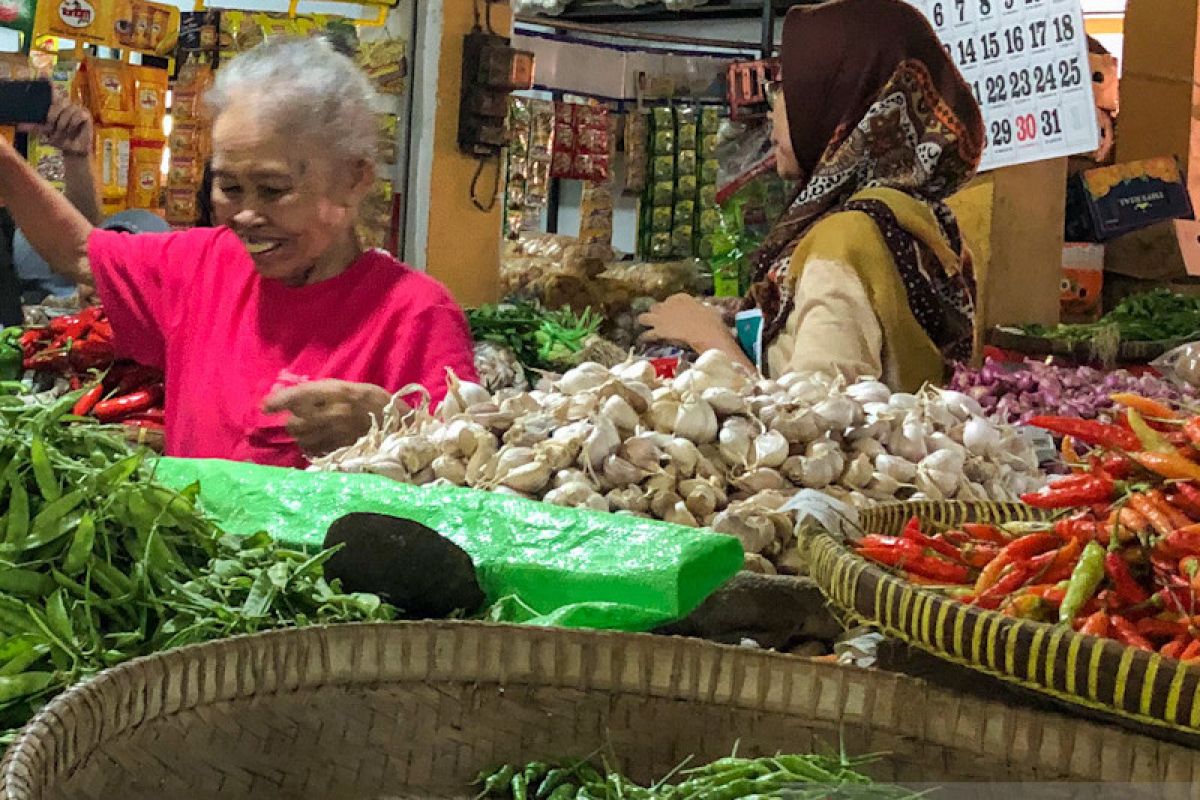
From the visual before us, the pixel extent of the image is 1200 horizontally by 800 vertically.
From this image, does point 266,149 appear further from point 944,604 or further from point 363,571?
point 944,604

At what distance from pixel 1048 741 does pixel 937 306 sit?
2.17m

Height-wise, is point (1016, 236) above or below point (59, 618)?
above

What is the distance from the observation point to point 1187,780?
1387mm

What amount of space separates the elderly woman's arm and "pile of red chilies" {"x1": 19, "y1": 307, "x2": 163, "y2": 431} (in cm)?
45

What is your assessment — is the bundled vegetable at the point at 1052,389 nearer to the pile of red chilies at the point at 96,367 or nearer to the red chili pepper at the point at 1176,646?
the pile of red chilies at the point at 96,367

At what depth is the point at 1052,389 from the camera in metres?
4.79

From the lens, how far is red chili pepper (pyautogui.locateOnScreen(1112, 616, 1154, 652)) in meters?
1.57

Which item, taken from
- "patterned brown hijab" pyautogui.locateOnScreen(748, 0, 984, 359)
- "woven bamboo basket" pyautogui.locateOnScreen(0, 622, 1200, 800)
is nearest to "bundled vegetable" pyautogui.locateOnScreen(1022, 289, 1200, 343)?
"patterned brown hijab" pyautogui.locateOnScreen(748, 0, 984, 359)

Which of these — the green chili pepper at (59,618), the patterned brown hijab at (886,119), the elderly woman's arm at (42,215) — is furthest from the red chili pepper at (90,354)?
the green chili pepper at (59,618)

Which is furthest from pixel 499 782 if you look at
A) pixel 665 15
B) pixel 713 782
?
pixel 665 15

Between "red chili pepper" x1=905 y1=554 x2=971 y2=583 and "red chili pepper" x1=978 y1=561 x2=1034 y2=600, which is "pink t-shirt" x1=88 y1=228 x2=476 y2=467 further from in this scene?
"red chili pepper" x1=978 y1=561 x2=1034 y2=600

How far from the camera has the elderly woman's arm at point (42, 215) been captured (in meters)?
3.54

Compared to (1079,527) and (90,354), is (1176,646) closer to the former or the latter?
(1079,527)

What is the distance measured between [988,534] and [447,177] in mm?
4209
